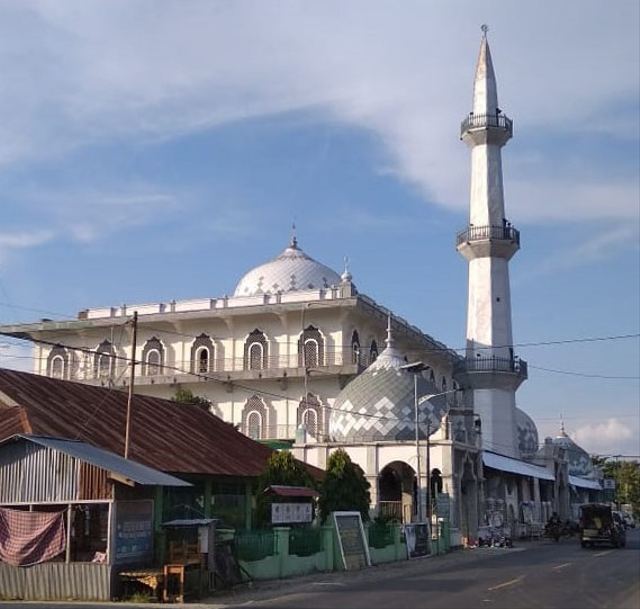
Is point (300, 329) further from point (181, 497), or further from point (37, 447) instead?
point (37, 447)

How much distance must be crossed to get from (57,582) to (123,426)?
8.44 m

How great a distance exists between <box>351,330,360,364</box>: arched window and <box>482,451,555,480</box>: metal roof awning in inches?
314

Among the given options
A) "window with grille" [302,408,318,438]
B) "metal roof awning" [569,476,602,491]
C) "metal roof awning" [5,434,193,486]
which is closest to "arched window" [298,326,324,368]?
"window with grille" [302,408,318,438]

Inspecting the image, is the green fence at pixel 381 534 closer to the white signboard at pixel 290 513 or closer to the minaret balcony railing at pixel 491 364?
the white signboard at pixel 290 513

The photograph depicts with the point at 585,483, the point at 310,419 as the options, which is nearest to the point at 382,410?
the point at 310,419

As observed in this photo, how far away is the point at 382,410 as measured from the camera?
3878 centimetres

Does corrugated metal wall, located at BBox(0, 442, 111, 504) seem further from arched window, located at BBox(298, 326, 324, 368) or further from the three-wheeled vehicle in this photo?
arched window, located at BBox(298, 326, 324, 368)

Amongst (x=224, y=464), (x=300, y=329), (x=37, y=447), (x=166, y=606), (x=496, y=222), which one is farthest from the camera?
(x=496, y=222)

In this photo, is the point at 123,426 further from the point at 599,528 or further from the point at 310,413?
the point at 310,413

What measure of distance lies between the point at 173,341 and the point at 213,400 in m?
4.11

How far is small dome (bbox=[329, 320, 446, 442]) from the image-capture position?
38.8 m

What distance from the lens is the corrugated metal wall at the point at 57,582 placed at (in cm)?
1786

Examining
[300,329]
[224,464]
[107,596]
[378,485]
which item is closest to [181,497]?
[224,464]

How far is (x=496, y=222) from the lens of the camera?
51.4 m
